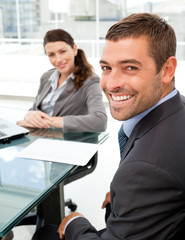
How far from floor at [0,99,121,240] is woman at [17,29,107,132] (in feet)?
0.71

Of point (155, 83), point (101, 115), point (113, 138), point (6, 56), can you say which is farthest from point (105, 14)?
point (155, 83)

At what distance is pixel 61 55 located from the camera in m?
1.84

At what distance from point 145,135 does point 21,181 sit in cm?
55

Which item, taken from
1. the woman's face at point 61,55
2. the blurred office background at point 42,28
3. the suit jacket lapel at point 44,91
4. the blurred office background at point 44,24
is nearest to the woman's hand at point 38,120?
the suit jacket lapel at point 44,91

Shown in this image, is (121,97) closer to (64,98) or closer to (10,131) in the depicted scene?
(10,131)

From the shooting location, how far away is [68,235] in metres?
0.93

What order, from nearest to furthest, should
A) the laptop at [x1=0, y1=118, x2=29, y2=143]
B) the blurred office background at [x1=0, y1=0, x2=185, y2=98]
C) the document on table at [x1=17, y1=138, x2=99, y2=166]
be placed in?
the document on table at [x1=17, y1=138, x2=99, y2=166] < the laptop at [x1=0, y1=118, x2=29, y2=143] < the blurred office background at [x1=0, y1=0, x2=185, y2=98]

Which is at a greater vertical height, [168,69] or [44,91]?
[168,69]

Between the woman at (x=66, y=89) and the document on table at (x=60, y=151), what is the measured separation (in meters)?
0.22

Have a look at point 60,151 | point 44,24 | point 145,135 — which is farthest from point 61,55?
point 44,24

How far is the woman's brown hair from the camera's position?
5.94 ft

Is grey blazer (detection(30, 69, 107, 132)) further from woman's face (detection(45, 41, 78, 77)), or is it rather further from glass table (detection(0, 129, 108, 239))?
glass table (detection(0, 129, 108, 239))

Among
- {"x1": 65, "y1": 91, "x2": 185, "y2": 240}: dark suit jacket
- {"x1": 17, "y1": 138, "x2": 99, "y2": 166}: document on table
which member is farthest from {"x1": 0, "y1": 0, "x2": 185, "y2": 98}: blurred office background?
{"x1": 65, "y1": 91, "x2": 185, "y2": 240}: dark suit jacket

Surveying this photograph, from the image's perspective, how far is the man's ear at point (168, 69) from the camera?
2.84 ft
